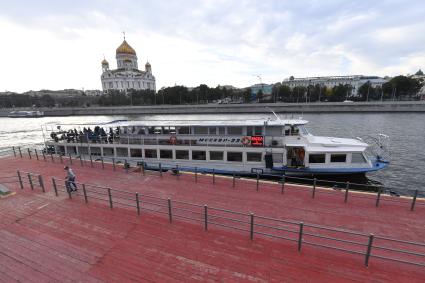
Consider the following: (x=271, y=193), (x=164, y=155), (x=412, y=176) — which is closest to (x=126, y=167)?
(x=164, y=155)

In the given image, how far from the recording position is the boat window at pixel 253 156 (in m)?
18.8

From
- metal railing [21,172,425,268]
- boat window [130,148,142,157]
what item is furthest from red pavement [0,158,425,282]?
boat window [130,148,142,157]

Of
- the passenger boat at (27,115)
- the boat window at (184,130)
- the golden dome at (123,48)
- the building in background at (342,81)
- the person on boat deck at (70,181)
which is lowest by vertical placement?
the passenger boat at (27,115)

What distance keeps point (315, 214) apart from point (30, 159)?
24.9 m

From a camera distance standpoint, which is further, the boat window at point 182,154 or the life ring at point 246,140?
the boat window at point 182,154

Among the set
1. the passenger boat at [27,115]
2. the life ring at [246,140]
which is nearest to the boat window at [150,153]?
the life ring at [246,140]

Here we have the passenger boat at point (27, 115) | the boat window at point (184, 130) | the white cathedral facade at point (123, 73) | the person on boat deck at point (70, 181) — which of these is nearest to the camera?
the person on boat deck at point (70, 181)

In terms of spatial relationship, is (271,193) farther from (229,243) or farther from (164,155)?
(164,155)

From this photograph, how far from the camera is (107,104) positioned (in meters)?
119

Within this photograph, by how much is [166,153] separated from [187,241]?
553 inches

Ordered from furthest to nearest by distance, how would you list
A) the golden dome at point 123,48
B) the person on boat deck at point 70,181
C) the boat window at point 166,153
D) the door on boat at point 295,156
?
the golden dome at point 123,48, the boat window at point 166,153, the door on boat at point 295,156, the person on boat deck at point 70,181

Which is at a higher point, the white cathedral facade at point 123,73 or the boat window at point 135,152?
the white cathedral facade at point 123,73

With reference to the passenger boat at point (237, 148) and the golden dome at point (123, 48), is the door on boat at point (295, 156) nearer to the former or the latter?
the passenger boat at point (237, 148)

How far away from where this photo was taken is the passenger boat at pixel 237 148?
56.5 feet
